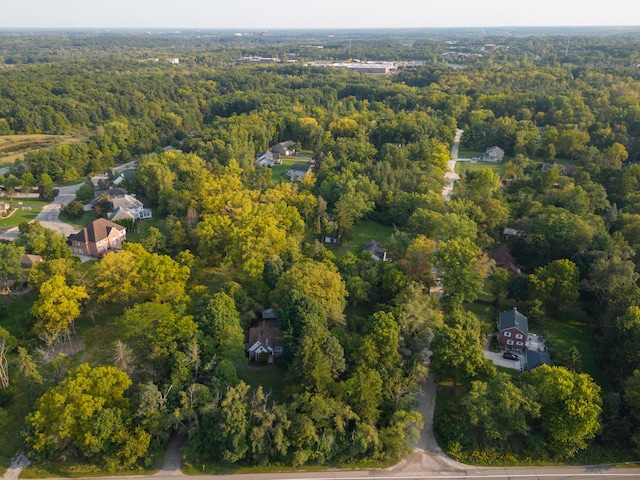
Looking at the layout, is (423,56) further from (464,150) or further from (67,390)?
(67,390)

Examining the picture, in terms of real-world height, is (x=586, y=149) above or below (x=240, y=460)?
above

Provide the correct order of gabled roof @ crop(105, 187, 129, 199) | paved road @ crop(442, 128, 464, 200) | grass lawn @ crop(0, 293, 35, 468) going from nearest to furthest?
grass lawn @ crop(0, 293, 35, 468) < gabled roof @ crop(105, 187, 129, 199) < paved road @ crop(442, 128, 464, 200)

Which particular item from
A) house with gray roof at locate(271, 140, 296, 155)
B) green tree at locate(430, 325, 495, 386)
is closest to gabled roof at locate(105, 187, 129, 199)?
house with gray roof at locate(271, 140, 296, 155)

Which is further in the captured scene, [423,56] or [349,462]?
[423,56]

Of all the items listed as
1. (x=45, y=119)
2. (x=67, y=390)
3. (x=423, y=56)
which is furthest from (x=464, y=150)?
(x=423, y=56)

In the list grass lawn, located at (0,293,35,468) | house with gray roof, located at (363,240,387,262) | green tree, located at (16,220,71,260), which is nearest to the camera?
grass lawn, located at (0,293,35,468)

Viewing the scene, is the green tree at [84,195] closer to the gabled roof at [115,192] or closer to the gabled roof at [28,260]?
the gabled roof at [115,192]

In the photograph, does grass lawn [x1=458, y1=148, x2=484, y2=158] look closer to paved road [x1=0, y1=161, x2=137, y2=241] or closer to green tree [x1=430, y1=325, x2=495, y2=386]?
green tree [x1=430, y1=325, x2=495, y2=386]

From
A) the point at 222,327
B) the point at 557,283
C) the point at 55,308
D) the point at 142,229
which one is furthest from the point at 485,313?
the point at 142,229
